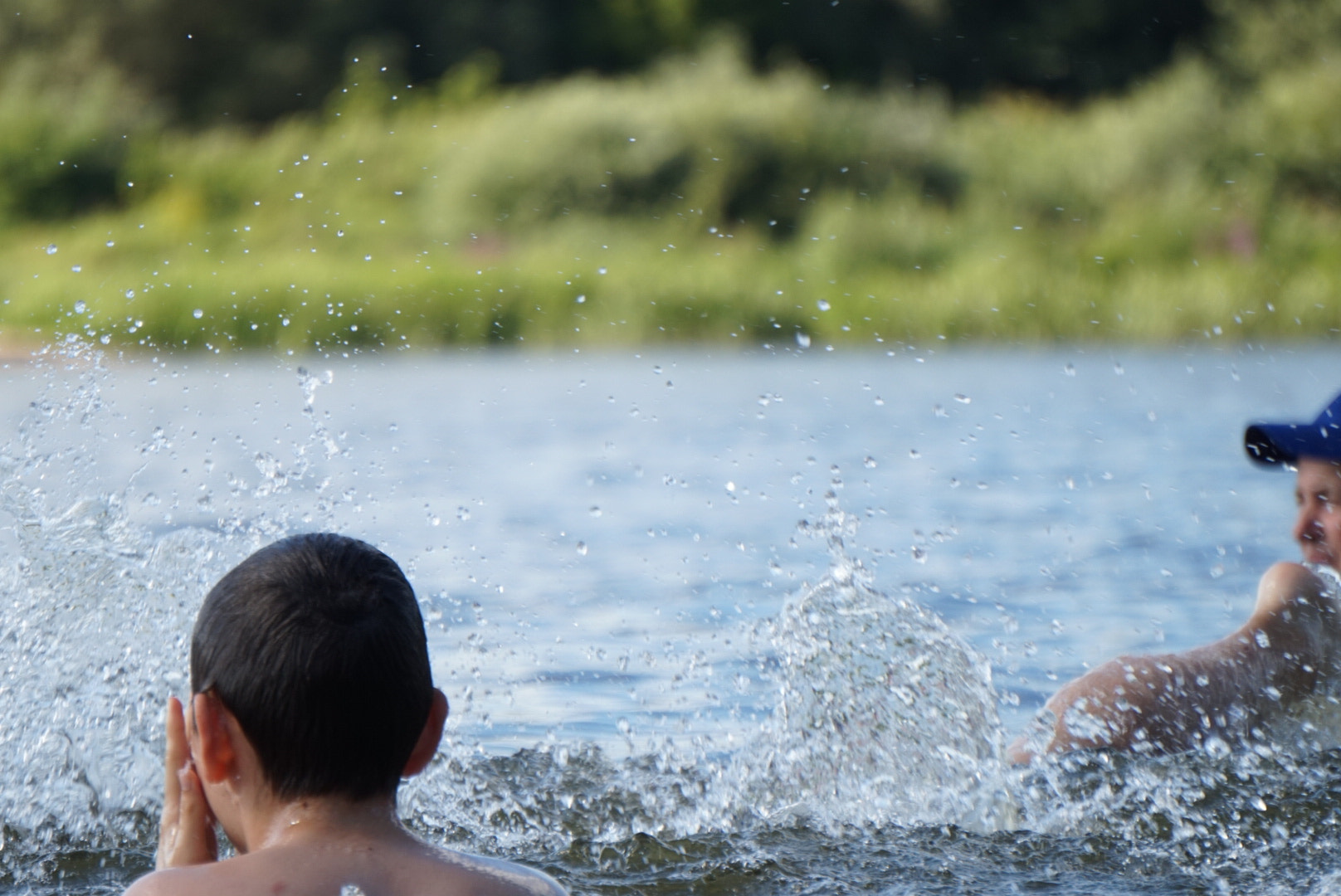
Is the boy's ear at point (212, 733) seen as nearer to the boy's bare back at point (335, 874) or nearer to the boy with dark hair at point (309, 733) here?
the boy with dark hair at point (309, 733)

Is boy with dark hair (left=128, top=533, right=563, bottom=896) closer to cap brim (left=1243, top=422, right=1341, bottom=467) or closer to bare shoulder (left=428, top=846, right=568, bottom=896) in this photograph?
bare shoulder (left=428, top=846, right=568, bottom=896)

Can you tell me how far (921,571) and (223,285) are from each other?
1629 cm

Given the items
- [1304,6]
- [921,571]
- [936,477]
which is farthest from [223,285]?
[1304,6]

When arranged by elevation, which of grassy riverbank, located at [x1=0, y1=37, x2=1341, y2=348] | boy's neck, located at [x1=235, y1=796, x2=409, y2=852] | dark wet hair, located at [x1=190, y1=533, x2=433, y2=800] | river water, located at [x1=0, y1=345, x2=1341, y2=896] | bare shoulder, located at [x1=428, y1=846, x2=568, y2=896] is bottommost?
grassy riverbank, located at [x1=0, y1=37, x2=1341, y2=348]

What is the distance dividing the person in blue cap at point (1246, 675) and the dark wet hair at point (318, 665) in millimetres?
2144

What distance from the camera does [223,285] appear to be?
2128cm

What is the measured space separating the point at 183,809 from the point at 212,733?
14 cm

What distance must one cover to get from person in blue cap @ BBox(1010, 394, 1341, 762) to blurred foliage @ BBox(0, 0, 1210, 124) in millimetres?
35484

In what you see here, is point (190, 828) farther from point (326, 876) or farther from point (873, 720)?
point (873, 720)

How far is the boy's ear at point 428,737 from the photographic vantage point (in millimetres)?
1961

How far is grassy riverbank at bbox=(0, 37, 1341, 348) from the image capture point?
20.3 meters

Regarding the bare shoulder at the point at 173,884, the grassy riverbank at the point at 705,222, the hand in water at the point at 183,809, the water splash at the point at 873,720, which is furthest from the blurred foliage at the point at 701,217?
the bare shoulder at the point at 173,884

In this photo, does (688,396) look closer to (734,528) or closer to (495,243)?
(734,528)

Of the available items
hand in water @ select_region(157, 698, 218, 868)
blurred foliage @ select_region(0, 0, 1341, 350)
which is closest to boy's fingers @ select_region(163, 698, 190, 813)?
hand in water @ select_region(157, 698, 218, 868)
